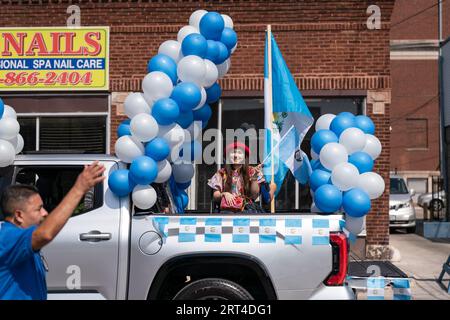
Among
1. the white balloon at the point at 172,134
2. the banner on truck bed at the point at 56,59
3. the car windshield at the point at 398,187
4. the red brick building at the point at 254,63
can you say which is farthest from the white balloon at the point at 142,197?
the car windshield at the point at 398,187

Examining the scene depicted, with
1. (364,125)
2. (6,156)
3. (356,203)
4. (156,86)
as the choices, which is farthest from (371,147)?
(6,156)

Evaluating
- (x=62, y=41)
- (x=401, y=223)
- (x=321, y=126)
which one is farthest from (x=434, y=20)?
(x=321, y=126)

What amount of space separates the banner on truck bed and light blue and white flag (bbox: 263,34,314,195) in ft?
17.3

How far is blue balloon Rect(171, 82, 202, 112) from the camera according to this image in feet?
17.1

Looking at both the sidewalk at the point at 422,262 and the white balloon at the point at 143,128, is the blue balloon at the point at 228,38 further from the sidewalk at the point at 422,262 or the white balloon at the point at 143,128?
the sidewalk at the point at 422,262

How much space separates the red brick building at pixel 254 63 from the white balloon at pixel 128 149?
6.05m

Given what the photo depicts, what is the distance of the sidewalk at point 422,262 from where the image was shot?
7.97 meters

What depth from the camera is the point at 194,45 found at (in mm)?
5555

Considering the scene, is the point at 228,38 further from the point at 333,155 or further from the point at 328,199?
the point at 328,199

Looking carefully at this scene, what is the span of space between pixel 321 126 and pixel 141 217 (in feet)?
6.94

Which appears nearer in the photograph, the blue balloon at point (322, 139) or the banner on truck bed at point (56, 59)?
the blue balloon at point (322, 139)

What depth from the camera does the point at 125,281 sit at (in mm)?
4496

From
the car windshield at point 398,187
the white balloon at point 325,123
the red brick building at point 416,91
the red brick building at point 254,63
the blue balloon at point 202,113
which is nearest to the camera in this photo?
the white balloon at point 325,123

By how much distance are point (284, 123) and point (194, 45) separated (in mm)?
1655
